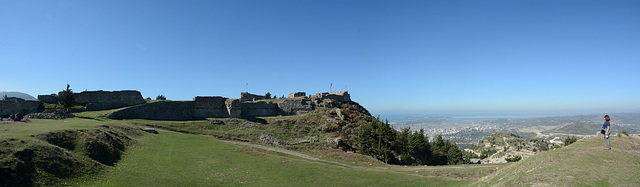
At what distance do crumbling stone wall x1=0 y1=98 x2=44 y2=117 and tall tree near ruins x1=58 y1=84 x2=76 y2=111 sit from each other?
252 cm

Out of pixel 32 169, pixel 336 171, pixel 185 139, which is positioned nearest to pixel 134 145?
pixel 185 139

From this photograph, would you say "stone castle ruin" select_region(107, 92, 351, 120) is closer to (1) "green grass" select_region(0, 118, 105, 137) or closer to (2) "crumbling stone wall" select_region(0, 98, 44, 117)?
(2) "crumbling stone wall" select_region(0, 98, 44, 117)

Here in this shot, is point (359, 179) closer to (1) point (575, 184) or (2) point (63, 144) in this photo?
(1) point (575, 184)

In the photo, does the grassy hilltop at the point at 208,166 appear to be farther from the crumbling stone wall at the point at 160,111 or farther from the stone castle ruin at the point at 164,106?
the stone castle ruin at the point at 164,106

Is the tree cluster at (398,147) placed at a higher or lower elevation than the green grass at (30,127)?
lower

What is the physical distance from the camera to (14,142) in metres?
13.9

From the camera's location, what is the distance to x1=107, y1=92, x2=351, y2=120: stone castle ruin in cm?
4442

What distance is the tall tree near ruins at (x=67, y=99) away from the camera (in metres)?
39.2

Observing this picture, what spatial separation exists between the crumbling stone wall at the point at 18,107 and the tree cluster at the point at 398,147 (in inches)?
1941

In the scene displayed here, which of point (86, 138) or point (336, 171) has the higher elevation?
point (86, 138)

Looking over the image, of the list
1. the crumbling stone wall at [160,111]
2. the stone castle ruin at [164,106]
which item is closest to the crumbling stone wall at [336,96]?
the stone castle ruin at [164,106]

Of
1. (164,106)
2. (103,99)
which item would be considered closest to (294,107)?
(164,106)

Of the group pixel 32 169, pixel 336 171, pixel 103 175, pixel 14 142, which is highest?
pixel 14 142

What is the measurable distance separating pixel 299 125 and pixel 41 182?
Result: 137 feet
